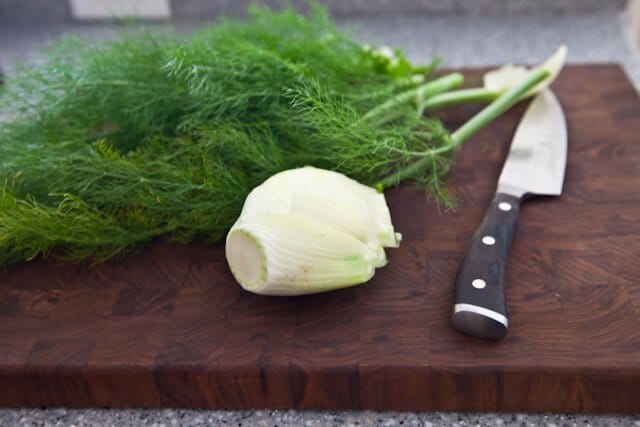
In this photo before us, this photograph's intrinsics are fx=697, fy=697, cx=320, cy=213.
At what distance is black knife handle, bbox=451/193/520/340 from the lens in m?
0.58

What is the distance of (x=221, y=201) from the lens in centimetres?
71

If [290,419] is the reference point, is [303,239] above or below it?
above

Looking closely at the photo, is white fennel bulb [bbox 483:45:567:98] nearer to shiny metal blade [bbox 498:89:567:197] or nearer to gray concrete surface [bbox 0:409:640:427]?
shiny metal blade [bbox 498:89:567:197]

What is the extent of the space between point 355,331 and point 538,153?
0.35m

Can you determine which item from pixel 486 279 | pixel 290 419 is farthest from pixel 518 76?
pixel 290 419

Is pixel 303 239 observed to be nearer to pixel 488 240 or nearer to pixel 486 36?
pixel 488 240

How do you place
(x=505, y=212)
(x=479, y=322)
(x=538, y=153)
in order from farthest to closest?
1. (x=538, y=153)
2. (x=505, y=212)
3. (x=479, y=322)

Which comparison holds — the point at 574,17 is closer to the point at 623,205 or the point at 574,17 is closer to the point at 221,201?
the point at 623,205

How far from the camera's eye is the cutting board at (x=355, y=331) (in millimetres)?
570

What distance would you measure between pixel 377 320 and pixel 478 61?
2.39ft

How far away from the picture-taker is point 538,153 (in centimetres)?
81

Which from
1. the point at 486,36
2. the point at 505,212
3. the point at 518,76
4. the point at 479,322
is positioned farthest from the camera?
the point at 486,36

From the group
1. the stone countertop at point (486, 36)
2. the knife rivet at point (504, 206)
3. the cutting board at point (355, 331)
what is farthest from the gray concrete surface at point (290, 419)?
the stone countertop at point (486, 36)

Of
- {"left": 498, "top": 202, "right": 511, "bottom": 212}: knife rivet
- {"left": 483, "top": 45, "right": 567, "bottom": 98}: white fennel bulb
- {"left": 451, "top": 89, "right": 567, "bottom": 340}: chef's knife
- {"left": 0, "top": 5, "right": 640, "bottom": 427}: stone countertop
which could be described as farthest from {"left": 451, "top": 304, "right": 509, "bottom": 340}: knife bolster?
{"left": 0, "top": 5, "right": 640, "bottom": 427}: stone countertop
